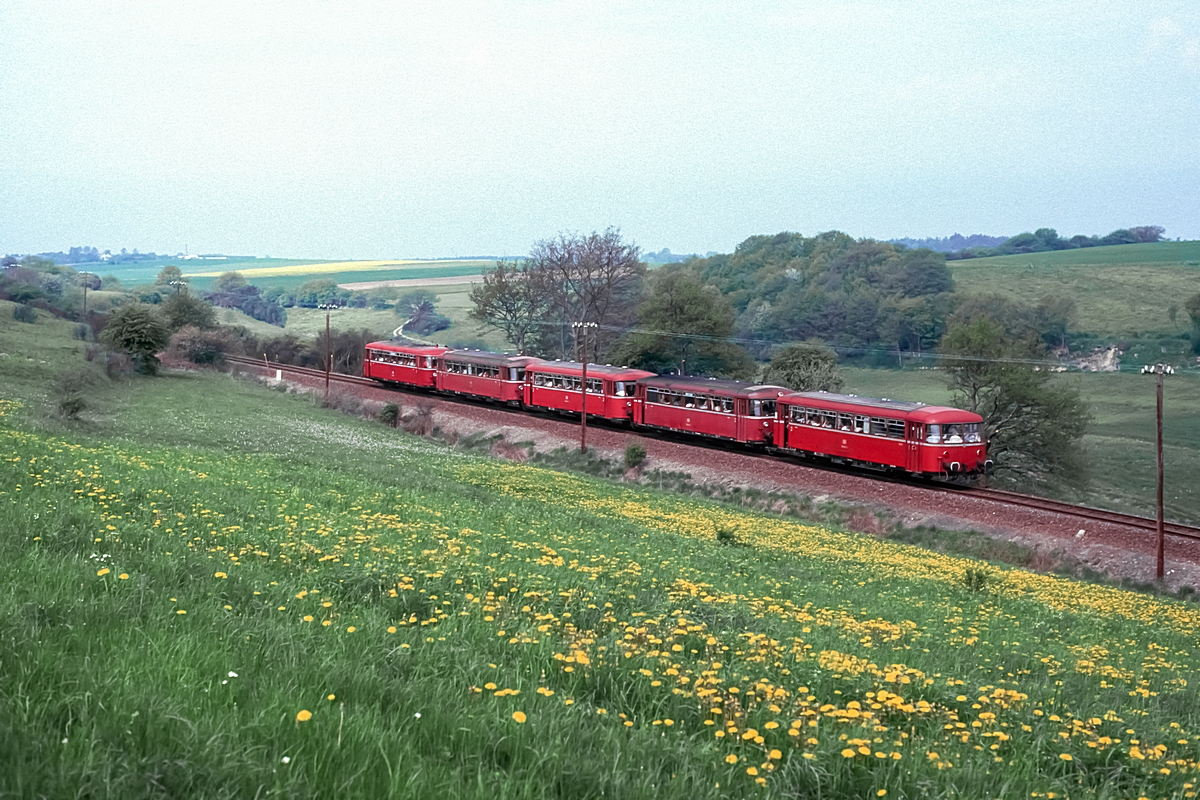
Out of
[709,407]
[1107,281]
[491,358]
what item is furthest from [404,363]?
[1107,281]

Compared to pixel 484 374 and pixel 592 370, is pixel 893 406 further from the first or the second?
pixel 484 374

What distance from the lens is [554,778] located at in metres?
5.07

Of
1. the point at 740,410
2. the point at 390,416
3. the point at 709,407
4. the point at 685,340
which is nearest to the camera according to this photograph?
the point at 740,410

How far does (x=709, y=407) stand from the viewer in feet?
145

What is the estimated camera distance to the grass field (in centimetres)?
10719

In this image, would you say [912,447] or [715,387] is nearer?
[912,447]

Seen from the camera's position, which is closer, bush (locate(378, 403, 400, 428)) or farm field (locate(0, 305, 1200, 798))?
farm field (locate(0, 305, 1200, 798))

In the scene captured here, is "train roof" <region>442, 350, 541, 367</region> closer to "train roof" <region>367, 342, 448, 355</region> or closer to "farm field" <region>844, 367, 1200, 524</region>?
"train roof" <region>367, 342, 448, 355</region>

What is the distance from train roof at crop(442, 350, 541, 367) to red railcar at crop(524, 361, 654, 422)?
49.5 inches

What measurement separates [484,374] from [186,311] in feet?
129

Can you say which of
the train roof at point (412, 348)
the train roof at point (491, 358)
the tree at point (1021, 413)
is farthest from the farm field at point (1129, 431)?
the train roof at point (412, 348)

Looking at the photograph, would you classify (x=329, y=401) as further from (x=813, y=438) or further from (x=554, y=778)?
(x=554, y=778)

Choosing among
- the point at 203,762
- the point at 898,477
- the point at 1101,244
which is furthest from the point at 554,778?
the point at 1101,244

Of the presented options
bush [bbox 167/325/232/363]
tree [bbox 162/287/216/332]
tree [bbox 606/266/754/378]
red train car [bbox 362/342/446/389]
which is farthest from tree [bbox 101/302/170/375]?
tree [bbox 606/266/754/378]
